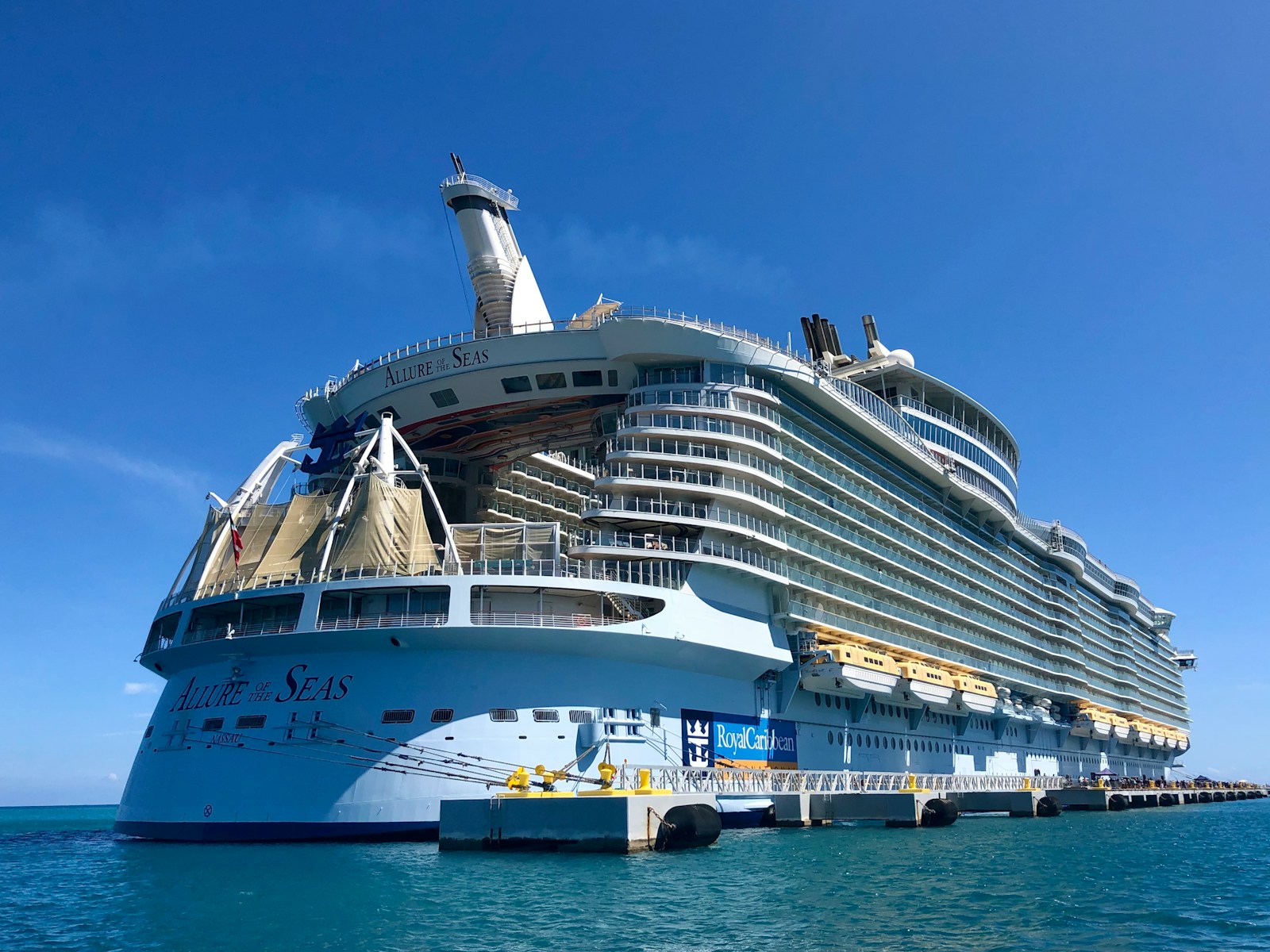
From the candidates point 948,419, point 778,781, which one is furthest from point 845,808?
point 948,419

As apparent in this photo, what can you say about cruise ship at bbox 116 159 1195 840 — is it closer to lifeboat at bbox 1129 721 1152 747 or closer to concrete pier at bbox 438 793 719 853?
concrete pier at bbox 438 793 719 853

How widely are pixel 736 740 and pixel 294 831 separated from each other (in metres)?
16.9

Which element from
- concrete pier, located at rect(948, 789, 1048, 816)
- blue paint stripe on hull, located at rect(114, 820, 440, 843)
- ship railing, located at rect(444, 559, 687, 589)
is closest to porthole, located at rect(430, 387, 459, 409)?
ship railing, located at rect(444, 559, 687, 589)

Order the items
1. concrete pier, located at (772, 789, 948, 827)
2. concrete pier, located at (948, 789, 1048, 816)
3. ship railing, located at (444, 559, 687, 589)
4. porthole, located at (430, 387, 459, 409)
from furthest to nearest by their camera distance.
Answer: concrete pier, located at (948, 789, 1048, 816), porthole, located at (430, 387, 459, 409), concrete pier, located at (772, 789, 948, 827), ship railing, located at (444, 559, 687, 589)

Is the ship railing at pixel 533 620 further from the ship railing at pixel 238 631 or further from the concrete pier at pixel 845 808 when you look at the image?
the concrete pier at pixel 845 808

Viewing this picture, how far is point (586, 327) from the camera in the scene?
4834cm

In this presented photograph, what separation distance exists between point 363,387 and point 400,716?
2096cm

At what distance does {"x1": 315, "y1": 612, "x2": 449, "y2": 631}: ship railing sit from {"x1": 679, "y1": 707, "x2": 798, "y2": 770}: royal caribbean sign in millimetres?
10071

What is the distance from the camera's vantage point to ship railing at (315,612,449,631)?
36.2 meters

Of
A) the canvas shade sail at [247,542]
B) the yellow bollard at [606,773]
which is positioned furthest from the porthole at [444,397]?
the yellow bollard at [606,773]

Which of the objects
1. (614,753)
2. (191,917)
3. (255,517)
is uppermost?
(255,517)

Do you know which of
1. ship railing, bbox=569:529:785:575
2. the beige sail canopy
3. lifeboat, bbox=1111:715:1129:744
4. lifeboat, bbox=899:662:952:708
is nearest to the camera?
the beige sail canopy

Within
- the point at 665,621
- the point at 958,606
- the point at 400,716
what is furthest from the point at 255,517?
the point at 958,606

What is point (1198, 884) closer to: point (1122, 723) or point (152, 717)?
point (152, 717)
